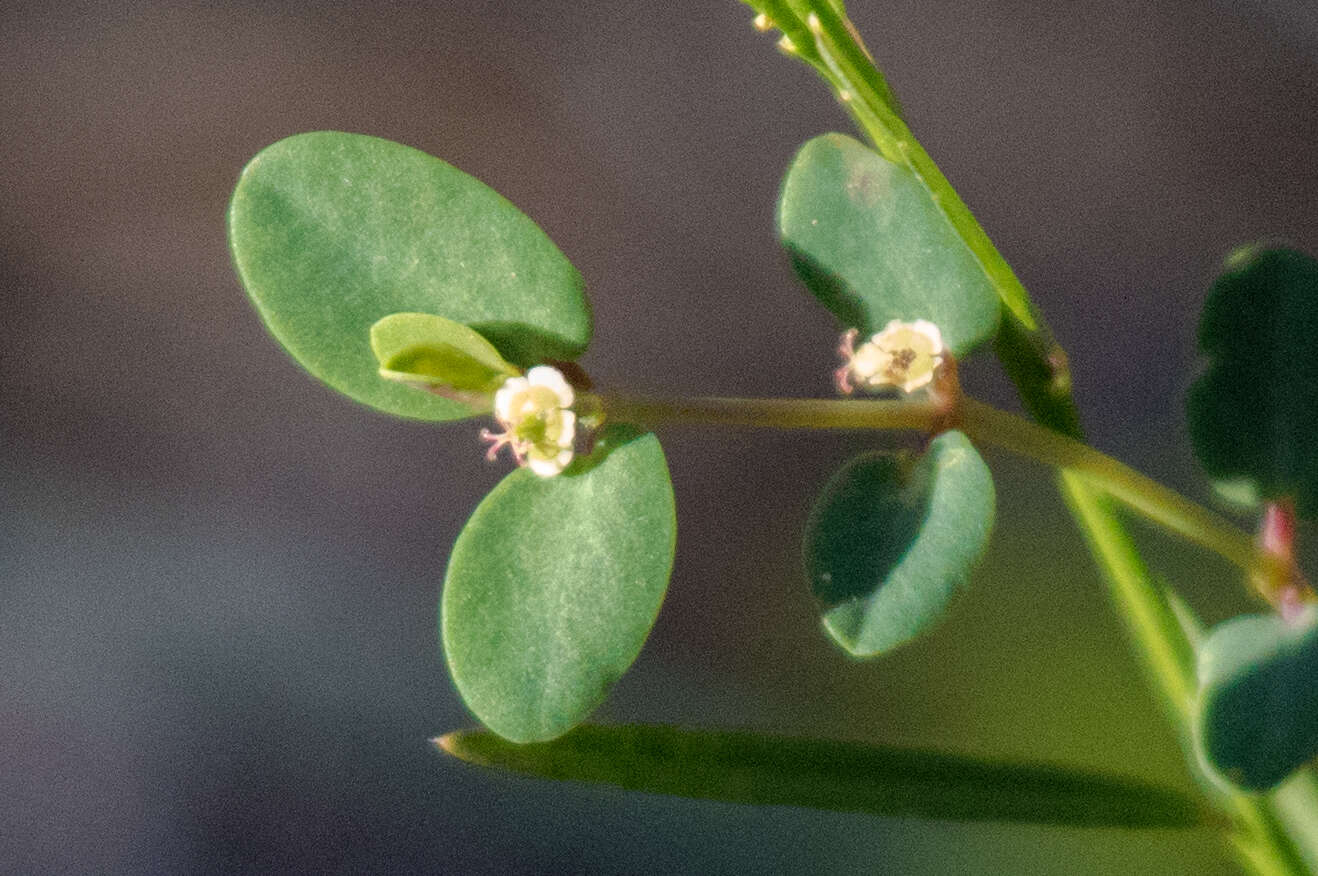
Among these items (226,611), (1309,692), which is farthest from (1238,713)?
(226,611)

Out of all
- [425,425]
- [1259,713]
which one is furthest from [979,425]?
[425,425]

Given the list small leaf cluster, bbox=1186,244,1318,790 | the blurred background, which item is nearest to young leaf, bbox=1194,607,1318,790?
small leaf cluster, bbox=1186,244,1318,790

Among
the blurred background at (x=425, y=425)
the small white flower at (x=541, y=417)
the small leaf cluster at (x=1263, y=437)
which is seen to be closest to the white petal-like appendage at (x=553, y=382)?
the small white flower at (x=541, y=417)

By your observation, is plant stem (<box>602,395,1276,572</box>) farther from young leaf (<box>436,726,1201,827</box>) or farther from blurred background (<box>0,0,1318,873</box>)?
blurred background (<box>0,0,1318,873</box>)

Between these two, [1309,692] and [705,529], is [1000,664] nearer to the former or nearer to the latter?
[705,529]

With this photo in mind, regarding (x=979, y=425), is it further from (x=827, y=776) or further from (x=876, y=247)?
(x=827, y=776)

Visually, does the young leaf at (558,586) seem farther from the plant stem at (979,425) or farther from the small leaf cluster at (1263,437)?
the small leaf cluster at (1263,437)
